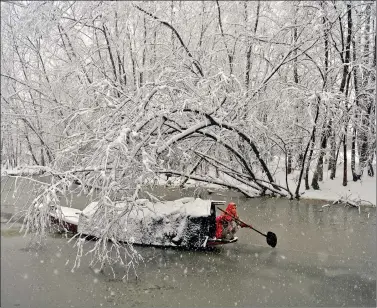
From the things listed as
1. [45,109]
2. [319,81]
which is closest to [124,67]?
[45,109]

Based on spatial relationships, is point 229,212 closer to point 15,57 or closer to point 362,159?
point 362,159

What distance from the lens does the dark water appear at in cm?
750

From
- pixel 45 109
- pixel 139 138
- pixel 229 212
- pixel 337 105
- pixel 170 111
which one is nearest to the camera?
pixel 139 138

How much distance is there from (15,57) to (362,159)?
17.1 meters

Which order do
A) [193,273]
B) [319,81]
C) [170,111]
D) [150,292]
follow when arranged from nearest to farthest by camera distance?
1. [150,292]
2. [193,273]
3. [170,111]
4. [319,81]

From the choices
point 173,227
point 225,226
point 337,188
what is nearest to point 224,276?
point 225,226

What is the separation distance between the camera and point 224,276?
855 centimetres

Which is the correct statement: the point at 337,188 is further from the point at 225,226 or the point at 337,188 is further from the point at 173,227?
the point at 173,227

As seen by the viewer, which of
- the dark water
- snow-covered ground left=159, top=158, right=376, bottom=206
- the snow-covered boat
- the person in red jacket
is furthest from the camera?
snow-covered ground left=159, top=158, right=376, bottom=206

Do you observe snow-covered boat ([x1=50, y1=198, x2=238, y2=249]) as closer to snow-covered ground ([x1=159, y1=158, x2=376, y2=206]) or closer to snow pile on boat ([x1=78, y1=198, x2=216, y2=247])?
snow pile on boat ([x1=78, y1=198, x2=216, y2=247])

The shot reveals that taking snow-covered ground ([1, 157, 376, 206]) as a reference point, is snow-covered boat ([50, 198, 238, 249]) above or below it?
below

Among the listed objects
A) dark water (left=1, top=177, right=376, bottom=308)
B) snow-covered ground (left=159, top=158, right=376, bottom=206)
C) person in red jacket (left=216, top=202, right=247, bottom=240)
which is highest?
snow-covered ground (left=159, top=158, right=376, bottom=206)

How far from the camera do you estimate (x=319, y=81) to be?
643 inches

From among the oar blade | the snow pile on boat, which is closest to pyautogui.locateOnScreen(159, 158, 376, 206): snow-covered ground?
the snow pile on boat
